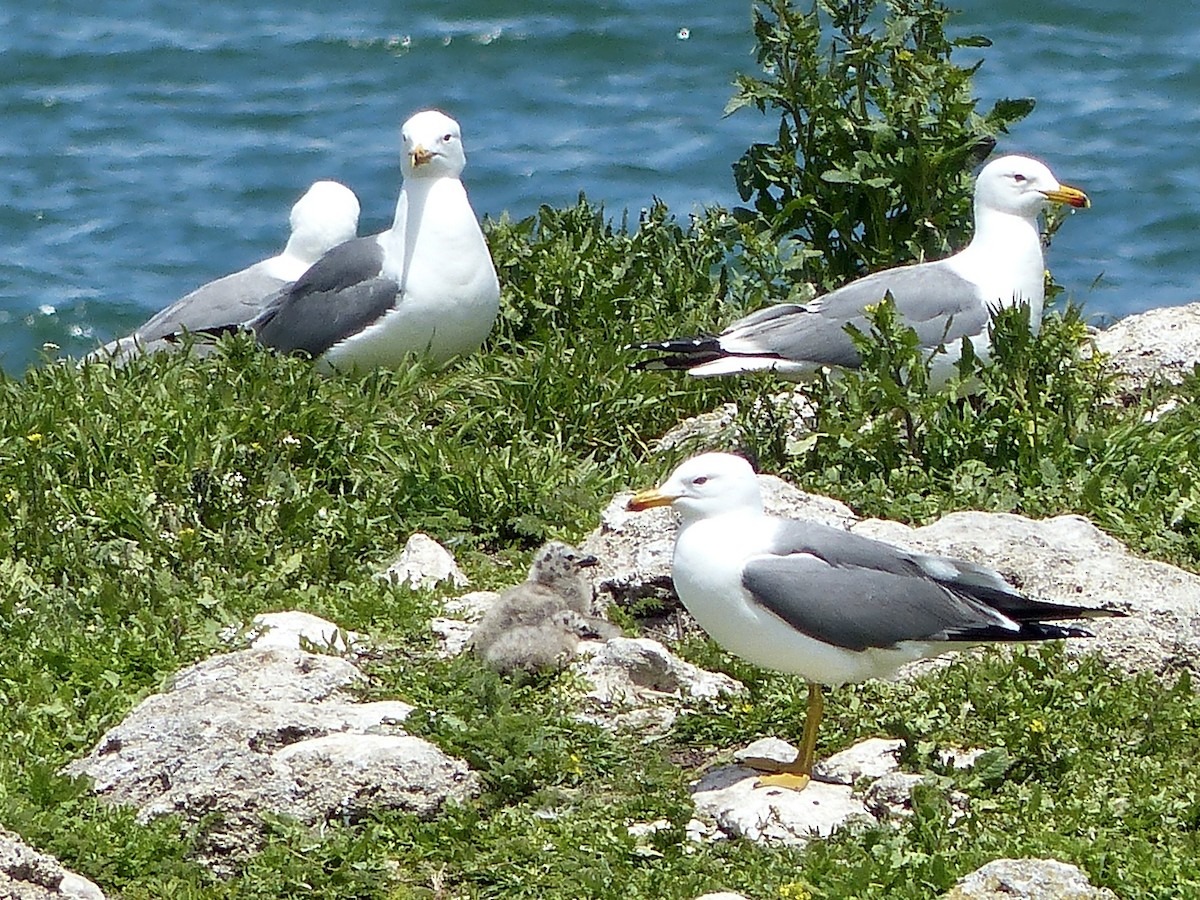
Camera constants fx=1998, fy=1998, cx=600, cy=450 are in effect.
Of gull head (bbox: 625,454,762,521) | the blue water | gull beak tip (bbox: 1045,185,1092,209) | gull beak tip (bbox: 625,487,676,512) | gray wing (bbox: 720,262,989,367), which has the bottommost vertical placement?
the blue water

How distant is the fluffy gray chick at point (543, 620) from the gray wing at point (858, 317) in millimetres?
1912

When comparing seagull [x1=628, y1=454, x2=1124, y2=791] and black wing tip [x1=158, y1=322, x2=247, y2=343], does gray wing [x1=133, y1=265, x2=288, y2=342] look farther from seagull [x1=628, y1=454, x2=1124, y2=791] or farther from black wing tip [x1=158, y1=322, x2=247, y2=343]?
seagull [x1=628, y1=454, x2=1124, y2=791]

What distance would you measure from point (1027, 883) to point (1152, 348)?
181 inches

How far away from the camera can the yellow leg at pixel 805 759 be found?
5302mm

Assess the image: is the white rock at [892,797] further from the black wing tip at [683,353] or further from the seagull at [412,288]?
the seagull at [412,288]

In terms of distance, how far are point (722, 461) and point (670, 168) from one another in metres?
11.4

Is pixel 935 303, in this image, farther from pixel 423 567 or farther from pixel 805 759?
pixel 805 759

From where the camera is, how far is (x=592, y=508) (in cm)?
741

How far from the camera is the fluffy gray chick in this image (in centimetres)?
593

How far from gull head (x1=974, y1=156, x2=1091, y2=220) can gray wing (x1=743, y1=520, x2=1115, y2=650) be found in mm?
3076

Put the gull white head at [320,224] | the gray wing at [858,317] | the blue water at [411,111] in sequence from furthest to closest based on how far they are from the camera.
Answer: the blue water at [411,111] < the gull white head at [320,224] < the gray wing at [858,317]

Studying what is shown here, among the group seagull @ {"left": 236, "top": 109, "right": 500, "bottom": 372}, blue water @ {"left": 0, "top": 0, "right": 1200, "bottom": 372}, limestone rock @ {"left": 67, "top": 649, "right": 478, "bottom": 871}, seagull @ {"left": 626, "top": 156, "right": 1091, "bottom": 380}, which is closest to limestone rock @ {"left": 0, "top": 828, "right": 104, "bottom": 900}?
limestone rock @ {"left": 67, "top": 649, "right": 478, "bottom": 871}

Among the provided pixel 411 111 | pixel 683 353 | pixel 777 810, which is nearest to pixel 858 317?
pixel 683 353

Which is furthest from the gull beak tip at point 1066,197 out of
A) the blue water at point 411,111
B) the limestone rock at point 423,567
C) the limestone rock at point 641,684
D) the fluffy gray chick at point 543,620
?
the blue water at point 411,111
